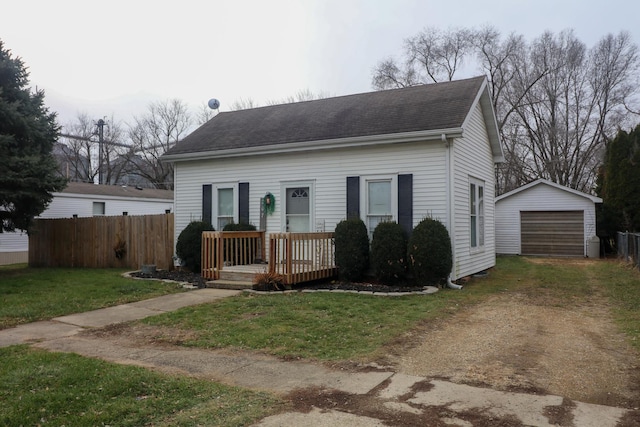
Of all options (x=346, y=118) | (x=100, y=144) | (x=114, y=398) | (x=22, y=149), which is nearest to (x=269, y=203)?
(x=346, y=118)

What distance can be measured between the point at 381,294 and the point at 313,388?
16.9ft

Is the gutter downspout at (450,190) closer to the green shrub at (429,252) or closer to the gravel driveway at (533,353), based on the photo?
the green shrub at (429,252)

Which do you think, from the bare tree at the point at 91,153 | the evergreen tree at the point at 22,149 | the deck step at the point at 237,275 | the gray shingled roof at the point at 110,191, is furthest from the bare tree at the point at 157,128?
the deck step at the point at 237,275

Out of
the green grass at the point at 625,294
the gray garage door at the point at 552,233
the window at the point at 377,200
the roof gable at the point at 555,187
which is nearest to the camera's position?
the green grass at the point at 625,294

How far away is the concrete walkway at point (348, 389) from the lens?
3479 millimetres

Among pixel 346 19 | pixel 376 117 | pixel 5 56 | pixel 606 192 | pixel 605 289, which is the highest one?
pixel 346 19

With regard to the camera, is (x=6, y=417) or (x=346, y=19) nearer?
(x=6, y=417)

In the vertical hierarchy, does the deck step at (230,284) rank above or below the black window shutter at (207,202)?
below

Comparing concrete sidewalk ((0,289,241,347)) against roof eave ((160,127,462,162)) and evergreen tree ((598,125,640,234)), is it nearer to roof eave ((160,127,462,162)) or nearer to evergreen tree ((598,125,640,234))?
roof eave ((160,127,462,162))

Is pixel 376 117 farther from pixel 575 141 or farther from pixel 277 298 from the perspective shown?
pixel 575 141

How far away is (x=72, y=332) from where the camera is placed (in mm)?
6492

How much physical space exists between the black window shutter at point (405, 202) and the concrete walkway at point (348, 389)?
6373 mm

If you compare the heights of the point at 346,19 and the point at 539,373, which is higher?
the point at 346,19

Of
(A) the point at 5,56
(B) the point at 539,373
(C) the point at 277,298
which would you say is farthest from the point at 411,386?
(A) the point at 5,56
